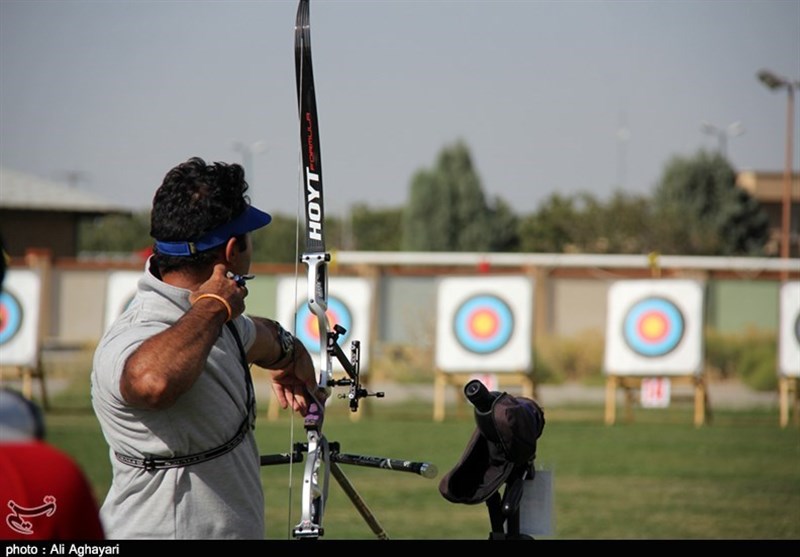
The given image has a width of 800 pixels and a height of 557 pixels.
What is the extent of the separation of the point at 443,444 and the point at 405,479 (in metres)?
1.40

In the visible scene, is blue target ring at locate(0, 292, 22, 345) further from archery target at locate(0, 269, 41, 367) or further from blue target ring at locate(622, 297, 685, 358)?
blue target ring at locate(622, 297, 685, 358)

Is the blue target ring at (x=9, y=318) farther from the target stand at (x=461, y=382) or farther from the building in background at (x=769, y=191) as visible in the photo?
the building in background at (x=769, y=191)

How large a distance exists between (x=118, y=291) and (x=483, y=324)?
3.70m

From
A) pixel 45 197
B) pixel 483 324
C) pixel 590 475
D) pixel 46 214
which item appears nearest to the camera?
pixel 590 475

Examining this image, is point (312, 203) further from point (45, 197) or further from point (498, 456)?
point (45, 197)

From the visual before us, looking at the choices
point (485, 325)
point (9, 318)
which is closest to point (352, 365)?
point (485, 325)

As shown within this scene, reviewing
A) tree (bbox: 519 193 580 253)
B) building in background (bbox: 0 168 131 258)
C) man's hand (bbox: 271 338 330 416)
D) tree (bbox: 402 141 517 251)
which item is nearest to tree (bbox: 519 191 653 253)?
tree (bbox: 519 193 580 253)

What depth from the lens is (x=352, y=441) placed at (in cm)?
959

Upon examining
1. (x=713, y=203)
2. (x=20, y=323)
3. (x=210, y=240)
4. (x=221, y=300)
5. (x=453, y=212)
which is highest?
(x=713, y=203)

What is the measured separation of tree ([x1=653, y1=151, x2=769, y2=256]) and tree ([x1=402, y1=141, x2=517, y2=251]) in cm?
545

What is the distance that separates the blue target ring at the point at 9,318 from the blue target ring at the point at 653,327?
20.0 ft

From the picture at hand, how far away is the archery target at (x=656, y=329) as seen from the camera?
12891 millimetres

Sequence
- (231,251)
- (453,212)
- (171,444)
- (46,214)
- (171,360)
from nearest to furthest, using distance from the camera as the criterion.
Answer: (171,360) → (171,444) → (231,251) → (46,214) → (453,212)

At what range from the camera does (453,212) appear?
3706 centimetres
